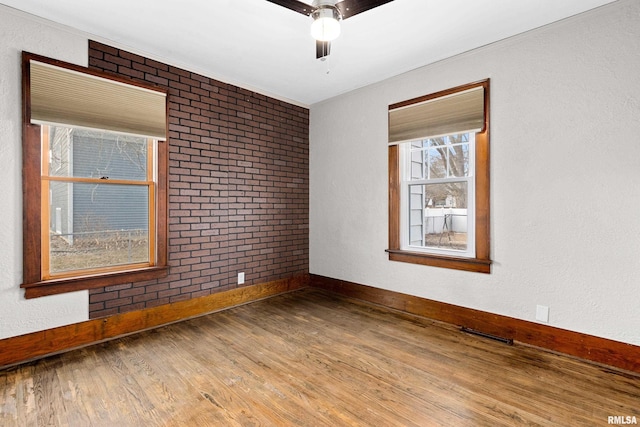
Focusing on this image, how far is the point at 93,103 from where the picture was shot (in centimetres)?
281

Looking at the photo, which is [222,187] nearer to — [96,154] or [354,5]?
[96,154]

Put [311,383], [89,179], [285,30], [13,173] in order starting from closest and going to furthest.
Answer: [311,383], [13,173], [285,30], [89,179]

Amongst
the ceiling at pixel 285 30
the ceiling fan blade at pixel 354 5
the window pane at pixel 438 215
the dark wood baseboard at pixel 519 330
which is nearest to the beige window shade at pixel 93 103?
the ceiling at pixel 285 30

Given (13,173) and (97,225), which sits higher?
(13,173)

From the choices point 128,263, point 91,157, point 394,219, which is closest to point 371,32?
point 394,219

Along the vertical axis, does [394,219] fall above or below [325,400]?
above

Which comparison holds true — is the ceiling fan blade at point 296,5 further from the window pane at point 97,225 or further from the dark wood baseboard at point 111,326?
the dark wood baseboard at point 111,326

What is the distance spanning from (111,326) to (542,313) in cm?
387

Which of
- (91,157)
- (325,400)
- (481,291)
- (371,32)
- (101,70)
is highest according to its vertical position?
(371,32)

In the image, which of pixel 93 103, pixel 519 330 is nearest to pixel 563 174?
pixel 519 330

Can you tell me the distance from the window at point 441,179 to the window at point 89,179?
2.62 metres

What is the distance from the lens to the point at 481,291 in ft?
10.1

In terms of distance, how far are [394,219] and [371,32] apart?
200 cm

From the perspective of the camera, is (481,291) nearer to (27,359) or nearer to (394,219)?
(394,219)
